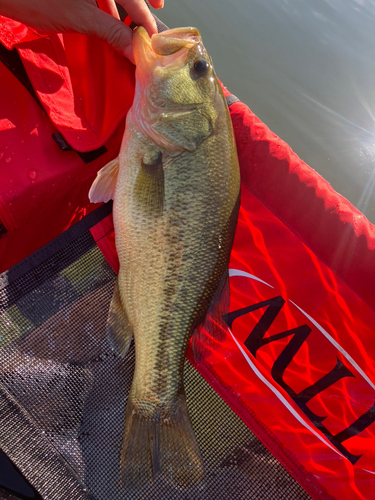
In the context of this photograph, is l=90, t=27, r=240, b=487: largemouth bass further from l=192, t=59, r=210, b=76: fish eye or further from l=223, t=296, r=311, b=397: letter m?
l=223, t=296, r=311, b=397: letter m

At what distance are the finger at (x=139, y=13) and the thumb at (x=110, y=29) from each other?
19 cm

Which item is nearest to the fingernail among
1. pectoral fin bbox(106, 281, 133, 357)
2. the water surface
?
pectoral fin bbox(106, 281, 133, 357)

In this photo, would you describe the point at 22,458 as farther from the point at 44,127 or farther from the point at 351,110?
the point at 351,110

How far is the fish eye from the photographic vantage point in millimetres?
1502

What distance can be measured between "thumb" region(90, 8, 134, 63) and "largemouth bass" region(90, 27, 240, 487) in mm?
70

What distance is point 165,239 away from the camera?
1423mm

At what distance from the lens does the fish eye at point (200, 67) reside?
1502mm

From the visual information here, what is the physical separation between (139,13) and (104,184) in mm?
889

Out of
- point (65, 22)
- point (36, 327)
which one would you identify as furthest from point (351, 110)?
point (36, 327)

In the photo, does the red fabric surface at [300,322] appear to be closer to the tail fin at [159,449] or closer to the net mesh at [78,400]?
the net mesh at [78,400]

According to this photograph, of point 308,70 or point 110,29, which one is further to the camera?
point 308,70

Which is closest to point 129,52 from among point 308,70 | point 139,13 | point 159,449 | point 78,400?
point 139,13

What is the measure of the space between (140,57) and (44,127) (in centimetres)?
54

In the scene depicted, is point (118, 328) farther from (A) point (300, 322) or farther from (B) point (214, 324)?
(A) point (300, 322)
